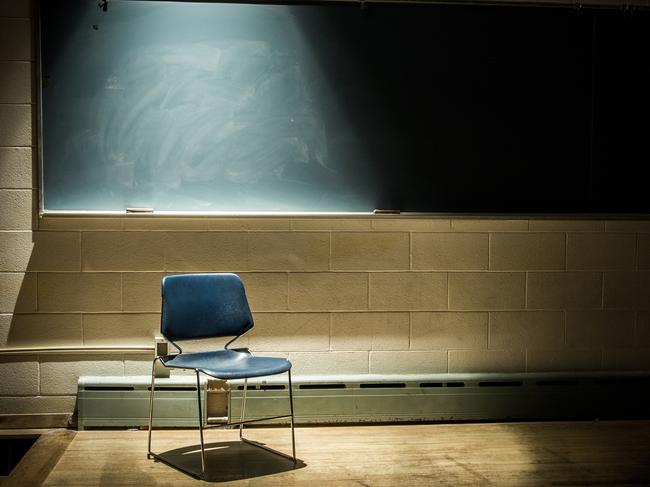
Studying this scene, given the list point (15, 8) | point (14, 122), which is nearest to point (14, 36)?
point (15, 8)

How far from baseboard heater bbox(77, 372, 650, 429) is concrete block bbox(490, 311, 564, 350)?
17 centimetres

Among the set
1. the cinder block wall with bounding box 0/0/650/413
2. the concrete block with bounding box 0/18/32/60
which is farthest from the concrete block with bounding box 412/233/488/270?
the concrete block with bounding box 0/18/32/60

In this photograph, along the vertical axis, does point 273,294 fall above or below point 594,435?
above

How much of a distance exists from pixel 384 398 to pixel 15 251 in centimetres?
207

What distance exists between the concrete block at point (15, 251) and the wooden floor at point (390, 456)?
92 cm

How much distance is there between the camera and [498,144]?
3.83 m

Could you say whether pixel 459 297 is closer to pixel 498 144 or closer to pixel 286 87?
pixel 498 144

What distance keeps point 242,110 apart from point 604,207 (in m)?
2.06

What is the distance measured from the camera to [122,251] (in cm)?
366

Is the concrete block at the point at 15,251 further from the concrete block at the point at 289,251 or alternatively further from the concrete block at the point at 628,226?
the concrete block at the point at 628,226

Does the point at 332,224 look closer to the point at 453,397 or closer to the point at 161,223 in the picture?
the point at 161,223

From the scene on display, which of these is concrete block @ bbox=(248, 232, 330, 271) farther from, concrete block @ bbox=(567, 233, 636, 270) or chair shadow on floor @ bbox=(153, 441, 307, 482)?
concrete block @ bbox=(567, 233, 636, 270)

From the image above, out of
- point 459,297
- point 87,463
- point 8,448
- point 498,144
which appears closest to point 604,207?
point 498,144

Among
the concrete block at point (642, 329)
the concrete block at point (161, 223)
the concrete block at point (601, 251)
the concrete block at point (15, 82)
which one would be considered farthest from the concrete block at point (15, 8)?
the concrete block at point (642, 329)
